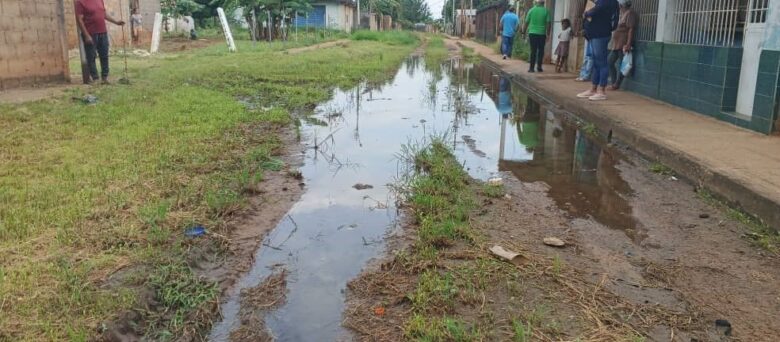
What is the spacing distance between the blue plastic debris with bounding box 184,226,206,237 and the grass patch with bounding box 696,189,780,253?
11.6ft

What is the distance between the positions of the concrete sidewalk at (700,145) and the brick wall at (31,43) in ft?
28.7

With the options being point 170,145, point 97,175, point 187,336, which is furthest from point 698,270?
point 170,145

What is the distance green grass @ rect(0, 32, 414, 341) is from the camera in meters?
2.82

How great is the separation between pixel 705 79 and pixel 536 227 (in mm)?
5071

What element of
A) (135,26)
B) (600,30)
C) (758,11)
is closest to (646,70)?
(600,30)

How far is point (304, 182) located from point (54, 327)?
285 cm

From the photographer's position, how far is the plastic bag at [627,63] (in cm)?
1029

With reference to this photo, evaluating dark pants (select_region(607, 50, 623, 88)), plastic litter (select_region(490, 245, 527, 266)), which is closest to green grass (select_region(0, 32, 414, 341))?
plastic litter (select_region(490, 245, 527, 266))

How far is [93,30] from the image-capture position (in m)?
10.8

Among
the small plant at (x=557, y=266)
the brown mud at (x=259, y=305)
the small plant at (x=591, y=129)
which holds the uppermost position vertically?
the small plant at (x=591, y=129)

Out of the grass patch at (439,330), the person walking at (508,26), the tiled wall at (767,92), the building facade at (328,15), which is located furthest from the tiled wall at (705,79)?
the building facade at (328,15)

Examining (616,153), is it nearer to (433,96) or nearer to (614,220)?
(614,220)

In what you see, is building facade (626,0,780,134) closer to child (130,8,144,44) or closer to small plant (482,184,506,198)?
small plant (482,184,506,198)

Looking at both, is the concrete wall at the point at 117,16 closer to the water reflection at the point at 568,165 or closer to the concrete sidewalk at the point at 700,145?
the water reflection at the point at 568,165
